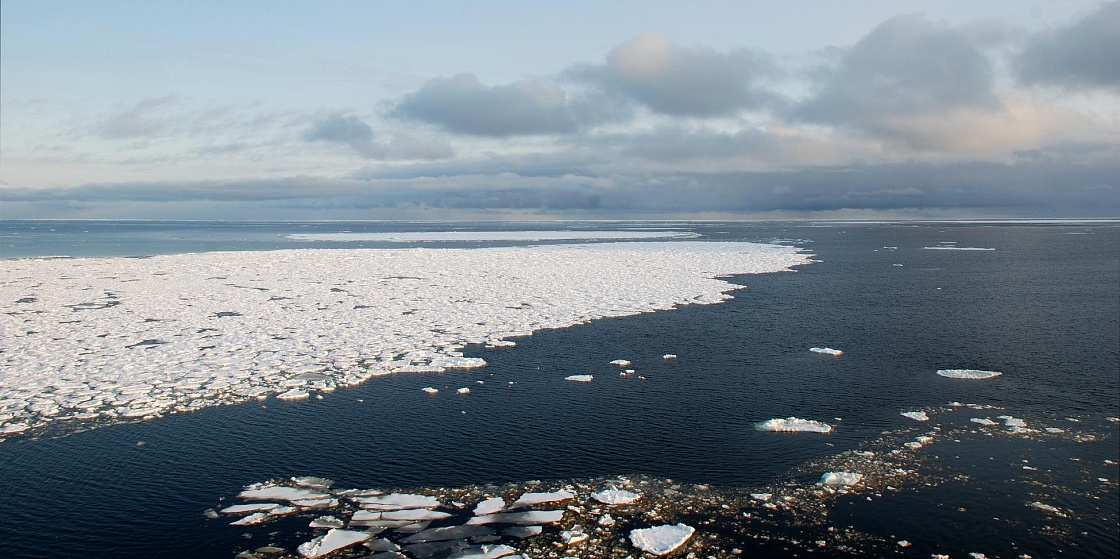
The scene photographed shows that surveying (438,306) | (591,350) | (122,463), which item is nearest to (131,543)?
(122,463)

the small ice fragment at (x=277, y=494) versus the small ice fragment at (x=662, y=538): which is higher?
the small ice fragment at (x=277, y=494)

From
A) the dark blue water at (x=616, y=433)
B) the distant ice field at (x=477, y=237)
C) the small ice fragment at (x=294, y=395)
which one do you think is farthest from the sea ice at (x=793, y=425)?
the distant ice field at (x=477, y=237)

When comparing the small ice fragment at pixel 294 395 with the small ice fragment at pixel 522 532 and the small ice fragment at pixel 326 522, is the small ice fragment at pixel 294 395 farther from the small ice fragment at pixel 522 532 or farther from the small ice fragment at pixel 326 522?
the small ice fragment at pixel 522 532

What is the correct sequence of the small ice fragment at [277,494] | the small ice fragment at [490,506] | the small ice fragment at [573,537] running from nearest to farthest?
1. the small ice fragment at [573,537]
2. the small ice fragment at [490,506]
3. the small ice fragment at [277,494]

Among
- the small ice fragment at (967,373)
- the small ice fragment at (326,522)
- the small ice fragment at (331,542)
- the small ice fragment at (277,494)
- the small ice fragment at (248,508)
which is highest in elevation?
the small ice fragment at (967,373)

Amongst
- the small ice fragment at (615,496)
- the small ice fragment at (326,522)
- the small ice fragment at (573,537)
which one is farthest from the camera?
the small ice fragment at (615,496)
